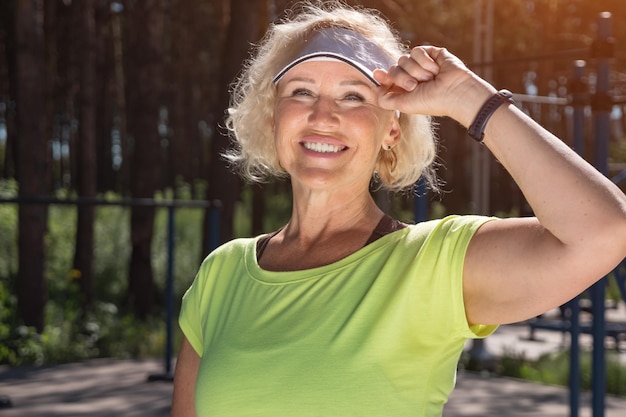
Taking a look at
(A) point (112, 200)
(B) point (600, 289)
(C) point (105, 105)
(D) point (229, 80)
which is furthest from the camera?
(C) point (105, 105)

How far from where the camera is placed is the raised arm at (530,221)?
1.73 metres

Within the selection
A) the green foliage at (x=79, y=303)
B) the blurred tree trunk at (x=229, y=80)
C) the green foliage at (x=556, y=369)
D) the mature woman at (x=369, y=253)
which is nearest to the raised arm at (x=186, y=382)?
the mature woman at (x=369, y=253)

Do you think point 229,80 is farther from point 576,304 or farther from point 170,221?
point 576,304

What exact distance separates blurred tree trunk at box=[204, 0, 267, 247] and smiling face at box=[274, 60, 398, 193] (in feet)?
31.2

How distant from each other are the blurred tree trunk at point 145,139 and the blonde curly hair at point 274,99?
9.57 metres

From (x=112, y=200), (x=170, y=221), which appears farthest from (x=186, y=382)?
(x=170, y=221)

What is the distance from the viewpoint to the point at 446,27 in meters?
27.3

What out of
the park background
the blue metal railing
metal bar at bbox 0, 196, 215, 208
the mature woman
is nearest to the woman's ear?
the mature woman

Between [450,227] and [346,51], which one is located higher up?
[346,51]

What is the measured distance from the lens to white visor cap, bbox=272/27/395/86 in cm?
213

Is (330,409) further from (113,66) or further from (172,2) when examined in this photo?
(113,66)

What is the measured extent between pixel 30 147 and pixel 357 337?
886 centimetres

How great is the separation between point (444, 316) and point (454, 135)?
29601 millimetres

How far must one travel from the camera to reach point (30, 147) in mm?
10305
